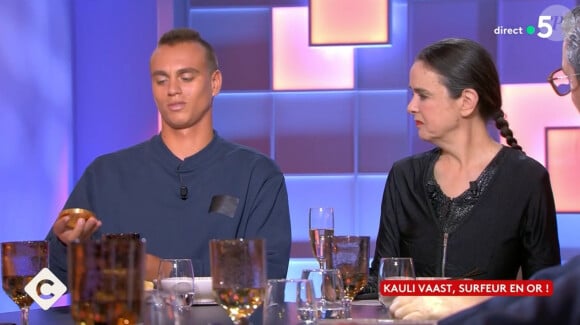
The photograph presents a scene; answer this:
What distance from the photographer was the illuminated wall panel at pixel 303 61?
16.4 ft

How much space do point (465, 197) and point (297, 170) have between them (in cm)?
245

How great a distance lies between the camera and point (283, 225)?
8.58 feet

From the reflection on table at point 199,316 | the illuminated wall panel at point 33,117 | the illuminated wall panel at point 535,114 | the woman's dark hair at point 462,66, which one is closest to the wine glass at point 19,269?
the reflection on table at point 199,316

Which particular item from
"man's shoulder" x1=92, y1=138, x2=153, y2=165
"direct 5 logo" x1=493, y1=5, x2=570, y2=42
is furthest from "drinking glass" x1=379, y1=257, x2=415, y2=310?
"direct 5 logo" x1=493, y1=5, x2=570, y2=42

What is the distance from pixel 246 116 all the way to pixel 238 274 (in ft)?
12.6

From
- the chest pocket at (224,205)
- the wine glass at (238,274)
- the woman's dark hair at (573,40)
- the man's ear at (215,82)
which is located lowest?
the chest pocket at (224,205)

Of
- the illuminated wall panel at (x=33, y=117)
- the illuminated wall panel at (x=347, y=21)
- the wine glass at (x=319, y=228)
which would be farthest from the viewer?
the illuminated wall panel at (x=347, y=21)

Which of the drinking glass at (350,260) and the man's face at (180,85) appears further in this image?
the man's face at (180,85)

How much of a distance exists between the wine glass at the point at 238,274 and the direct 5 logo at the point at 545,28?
12.6 feet

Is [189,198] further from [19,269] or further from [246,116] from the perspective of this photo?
[246,116]

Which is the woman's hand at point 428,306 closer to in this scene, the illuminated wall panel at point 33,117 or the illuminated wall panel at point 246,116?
the illuminated wall panel at point 33,117

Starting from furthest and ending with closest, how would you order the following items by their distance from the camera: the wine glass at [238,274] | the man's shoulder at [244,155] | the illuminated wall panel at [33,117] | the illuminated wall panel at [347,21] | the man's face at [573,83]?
the illuminated wall panel at [347,21] → the illuminated wall panel at [33,117] → the man's shoulder at [244,155] → the man's face at [573,83] → the wine glass at [238,274]

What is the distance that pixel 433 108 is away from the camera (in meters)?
2.68

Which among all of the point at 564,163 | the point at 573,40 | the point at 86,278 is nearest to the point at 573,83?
the point at 573,40
